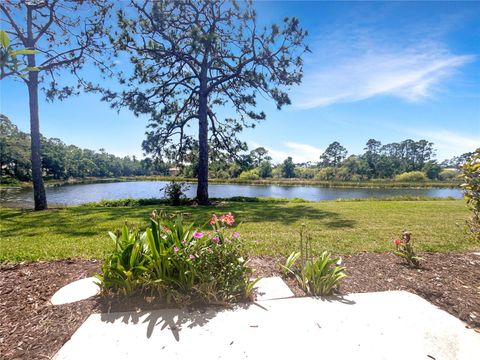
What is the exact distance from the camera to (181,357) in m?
1.77

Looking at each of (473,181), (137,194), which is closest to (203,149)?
(473,181)

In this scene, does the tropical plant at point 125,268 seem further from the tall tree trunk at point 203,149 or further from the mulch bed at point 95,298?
the tall tree trunk at point 203,149

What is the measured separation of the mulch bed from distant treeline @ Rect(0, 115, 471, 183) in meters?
9.97

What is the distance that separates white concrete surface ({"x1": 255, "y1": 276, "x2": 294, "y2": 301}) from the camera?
2.57m

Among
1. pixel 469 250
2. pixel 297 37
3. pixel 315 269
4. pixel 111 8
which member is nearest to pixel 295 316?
pixel 315 269

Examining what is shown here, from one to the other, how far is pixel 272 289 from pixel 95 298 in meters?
1.89

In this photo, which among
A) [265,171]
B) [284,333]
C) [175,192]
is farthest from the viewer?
[265,171]

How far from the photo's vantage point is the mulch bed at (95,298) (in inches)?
77.6

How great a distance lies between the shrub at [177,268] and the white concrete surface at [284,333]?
0.21 metres

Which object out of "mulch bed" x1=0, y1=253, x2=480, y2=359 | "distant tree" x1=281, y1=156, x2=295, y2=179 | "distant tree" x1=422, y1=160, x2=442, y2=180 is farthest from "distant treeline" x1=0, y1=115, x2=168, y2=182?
"distant tree" x1=422, y1=160, x2=442, y2=180

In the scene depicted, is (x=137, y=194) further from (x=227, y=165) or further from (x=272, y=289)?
(x=272, y=289)

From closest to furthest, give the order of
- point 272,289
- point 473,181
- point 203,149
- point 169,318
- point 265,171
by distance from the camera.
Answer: point 169,318 < point 473,181 < point 272,289 < point 203,149 < point 265,171

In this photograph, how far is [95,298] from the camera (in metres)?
2.49

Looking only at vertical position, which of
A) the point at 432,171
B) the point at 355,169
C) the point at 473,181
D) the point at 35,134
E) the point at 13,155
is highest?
the point at 13,155
